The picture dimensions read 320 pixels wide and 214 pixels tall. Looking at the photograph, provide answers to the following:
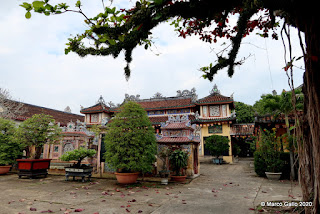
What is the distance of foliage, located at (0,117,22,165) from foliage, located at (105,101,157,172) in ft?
16.8

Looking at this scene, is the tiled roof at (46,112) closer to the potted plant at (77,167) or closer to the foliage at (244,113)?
the potted plant at (77,167)

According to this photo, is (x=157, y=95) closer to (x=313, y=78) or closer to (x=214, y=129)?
(x=214, y=129)

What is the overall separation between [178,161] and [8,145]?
812 centimetres

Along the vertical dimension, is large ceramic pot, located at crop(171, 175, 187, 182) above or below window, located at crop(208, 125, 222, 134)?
below

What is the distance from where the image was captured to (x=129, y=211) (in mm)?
4066

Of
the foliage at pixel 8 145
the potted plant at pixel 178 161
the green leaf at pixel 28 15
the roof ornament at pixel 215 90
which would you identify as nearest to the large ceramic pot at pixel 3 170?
the foliage at pixel 8 145

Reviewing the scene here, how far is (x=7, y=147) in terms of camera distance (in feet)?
31.4

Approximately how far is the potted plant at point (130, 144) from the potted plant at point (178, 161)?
34.3 inches

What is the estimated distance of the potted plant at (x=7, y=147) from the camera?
9461mm

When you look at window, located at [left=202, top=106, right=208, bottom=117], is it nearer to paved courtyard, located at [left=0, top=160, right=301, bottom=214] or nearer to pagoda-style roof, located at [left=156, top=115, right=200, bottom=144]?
pagoda-style roof, located at [left=156, top=115, right=200, bottom=144]

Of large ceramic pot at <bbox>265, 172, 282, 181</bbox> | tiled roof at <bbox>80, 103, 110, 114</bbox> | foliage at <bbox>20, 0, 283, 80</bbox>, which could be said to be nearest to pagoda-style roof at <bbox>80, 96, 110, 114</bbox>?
tiled roof at <bbox>80, 103, 110, 114</bbox>

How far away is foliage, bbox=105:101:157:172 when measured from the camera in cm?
702

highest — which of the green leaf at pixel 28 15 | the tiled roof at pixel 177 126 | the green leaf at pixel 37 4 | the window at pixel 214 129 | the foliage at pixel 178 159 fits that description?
the green leaf at pixel 37 4

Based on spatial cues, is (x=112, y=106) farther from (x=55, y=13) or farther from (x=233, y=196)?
(x=55, y=13)
